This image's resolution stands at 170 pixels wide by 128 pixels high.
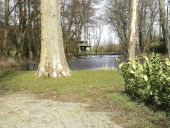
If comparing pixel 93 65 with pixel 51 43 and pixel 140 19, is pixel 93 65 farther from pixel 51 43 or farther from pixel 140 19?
pixel 140 19

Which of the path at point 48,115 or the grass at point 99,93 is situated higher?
the grass at point 99,93

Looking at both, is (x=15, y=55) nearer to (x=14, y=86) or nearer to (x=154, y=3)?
(x=14, y=86)

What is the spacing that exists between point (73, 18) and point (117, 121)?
46528 millimetres

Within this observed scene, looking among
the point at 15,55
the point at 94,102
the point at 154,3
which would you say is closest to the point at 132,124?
the point at 94,102

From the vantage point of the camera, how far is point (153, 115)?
8977 millimetres

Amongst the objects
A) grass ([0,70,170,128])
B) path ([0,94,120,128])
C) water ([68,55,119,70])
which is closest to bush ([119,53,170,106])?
grass ([0,70,170,128])

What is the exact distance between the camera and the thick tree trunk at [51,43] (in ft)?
58.0

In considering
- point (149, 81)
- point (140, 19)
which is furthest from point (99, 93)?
point (140, 19)

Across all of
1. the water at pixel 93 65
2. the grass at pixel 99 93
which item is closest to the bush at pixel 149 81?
the grass at pixel 99 93

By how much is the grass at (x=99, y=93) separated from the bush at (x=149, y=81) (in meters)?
0.28

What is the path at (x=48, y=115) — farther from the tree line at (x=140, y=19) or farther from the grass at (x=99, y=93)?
the tree line at (x=140, y=19)

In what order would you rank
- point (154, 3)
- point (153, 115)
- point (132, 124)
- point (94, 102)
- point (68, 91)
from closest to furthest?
point (132, 124) → point (153, 115) → point (94, 102) → point (68, 91) → point (154, 3)

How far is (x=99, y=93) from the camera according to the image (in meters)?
12.7

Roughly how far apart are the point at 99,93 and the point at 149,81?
3.26 m
